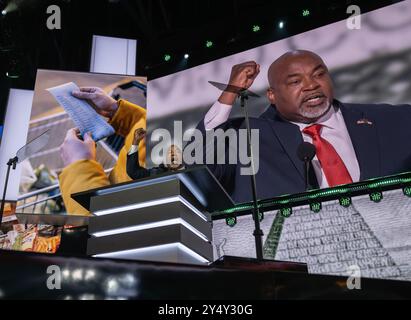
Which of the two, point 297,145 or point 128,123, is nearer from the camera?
point 297,145

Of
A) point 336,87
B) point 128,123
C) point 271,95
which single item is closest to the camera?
point 336,87

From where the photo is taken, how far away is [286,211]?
17.7 feet

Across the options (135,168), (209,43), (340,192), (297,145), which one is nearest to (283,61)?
(297,145)

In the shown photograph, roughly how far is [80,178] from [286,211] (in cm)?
270

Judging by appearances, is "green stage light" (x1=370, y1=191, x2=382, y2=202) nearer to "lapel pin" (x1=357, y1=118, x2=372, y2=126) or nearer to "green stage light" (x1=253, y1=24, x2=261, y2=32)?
"lapel pin" (x1=357, y1=118, x2=372, y2=126)

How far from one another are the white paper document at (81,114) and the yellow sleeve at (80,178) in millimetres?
446

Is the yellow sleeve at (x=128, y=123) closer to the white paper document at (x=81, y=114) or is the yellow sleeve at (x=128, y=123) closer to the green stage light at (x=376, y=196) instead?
the white paper document at (x=81, y=114)

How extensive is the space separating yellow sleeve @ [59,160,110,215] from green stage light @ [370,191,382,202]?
3.29 metres

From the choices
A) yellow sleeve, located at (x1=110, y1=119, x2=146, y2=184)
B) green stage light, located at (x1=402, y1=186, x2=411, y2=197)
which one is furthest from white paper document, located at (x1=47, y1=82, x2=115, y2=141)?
green stage light, located at (x1=402, y1=186, x2=411, y2=197)

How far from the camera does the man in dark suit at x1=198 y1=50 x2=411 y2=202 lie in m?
5.11

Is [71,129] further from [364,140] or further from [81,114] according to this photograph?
[364,140]

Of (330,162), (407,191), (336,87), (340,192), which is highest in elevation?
(336,87)
